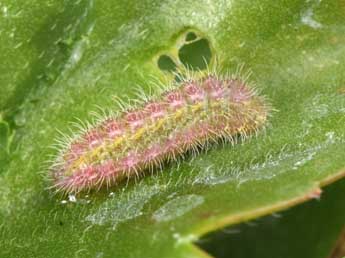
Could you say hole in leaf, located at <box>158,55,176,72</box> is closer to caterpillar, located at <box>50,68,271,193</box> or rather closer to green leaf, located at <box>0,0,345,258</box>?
green leaf, located at <box>0,0,345,258</box>

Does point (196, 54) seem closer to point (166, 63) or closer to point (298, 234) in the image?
point (166, 63)

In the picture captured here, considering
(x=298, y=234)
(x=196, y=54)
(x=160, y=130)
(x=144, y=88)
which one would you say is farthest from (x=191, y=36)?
(x=298, y=234)

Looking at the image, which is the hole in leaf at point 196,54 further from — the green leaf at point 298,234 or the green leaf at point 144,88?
the green leaf at point 298,234

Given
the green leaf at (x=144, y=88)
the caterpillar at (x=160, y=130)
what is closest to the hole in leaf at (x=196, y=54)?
the green leaf at (x=144, y=88)

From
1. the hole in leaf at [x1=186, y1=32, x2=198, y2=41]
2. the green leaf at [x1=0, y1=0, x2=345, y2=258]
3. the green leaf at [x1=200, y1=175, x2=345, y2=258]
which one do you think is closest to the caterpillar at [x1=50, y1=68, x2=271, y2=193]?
the green leaf at [x1=0, y1=0, x2=345, y2=258]

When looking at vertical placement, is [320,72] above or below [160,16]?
below

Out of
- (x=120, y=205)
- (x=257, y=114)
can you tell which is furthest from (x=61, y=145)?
(x=257, y=114)

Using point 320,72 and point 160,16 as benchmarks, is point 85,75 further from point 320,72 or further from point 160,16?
point 320,72
